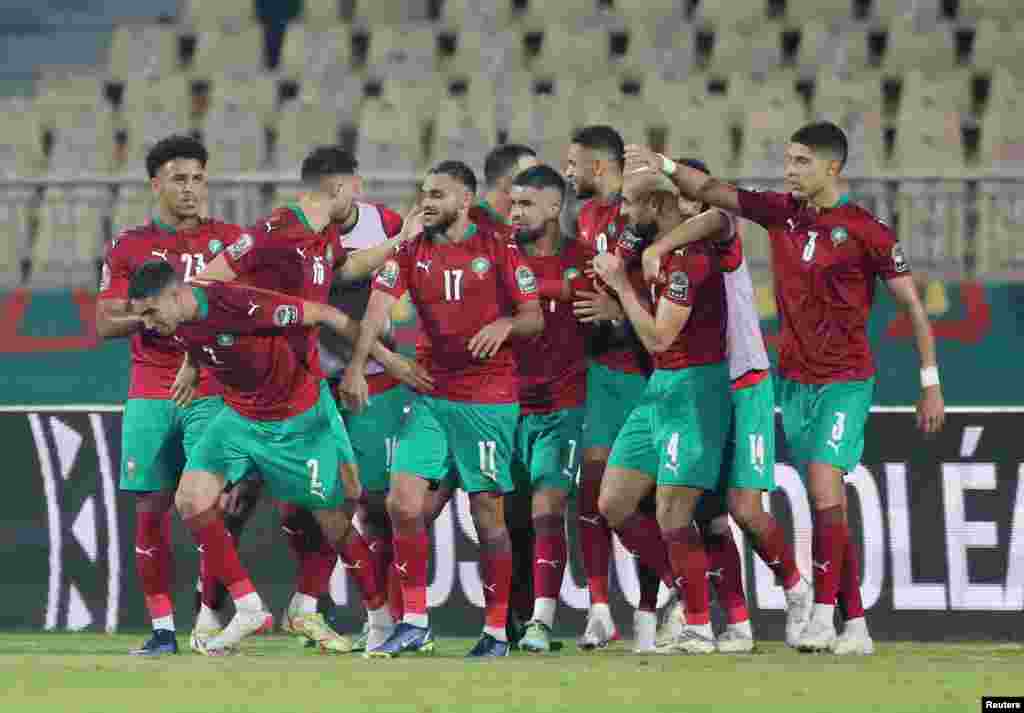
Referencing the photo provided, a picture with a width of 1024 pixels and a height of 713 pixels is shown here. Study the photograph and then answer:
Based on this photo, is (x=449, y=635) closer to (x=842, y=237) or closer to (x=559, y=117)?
(x=842, y=237)

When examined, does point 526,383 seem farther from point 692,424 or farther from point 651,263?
point 651,263

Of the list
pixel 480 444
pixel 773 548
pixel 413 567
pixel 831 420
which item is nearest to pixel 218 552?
pixel 413 567

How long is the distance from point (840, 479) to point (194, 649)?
282 cm

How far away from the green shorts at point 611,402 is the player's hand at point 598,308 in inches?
15.8

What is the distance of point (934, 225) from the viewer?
12.5m

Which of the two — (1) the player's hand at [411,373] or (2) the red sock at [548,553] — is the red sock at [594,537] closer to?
(2) the red sock at [548,553]

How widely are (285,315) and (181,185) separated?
1.02m

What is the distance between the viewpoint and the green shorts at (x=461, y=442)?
756 cm

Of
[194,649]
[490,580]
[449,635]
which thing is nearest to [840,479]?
[490,580]

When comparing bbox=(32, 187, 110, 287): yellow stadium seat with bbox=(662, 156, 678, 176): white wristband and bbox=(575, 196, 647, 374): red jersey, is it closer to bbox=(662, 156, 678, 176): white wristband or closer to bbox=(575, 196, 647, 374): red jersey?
bbox=(575, 196, 647, 374): red jersey

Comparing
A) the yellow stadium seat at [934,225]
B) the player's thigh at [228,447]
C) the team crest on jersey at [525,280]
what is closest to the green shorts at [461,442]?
the team crest on jersey at [525,280]

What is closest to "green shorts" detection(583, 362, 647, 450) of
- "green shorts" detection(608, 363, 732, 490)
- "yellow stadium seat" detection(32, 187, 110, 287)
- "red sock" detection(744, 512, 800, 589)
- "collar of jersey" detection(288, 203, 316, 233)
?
"green shorts" detection(608, 363, 732, 490)

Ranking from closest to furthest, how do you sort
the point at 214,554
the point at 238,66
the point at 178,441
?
the point at 214,554 → the point at 178,441 → the point at 238,66

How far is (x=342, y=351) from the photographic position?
852cm
